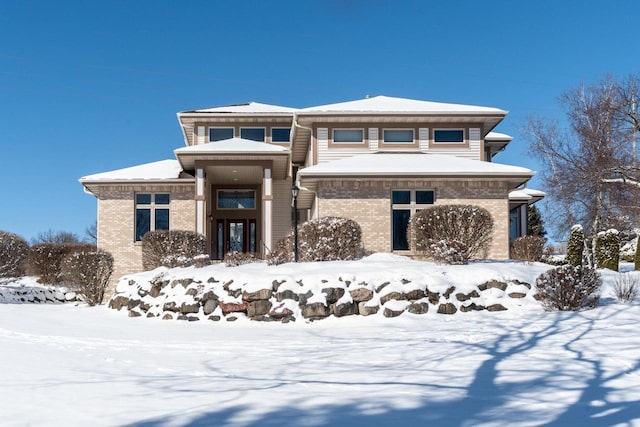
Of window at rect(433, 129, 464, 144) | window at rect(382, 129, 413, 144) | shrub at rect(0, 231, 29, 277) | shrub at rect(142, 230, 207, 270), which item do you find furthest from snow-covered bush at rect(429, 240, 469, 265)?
shrub at rect(0, 231, 29, 277)

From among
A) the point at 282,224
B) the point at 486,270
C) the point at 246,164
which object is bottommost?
the point at 486,270

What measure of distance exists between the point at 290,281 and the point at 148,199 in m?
12.8

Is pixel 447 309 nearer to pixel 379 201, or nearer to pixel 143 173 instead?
pixel 379 201

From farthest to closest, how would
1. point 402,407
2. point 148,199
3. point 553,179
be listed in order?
point 553,179 < point 148,199 < point 402,407

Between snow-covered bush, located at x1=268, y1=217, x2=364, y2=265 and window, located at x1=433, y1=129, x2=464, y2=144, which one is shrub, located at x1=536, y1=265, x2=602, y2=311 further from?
window, located at x1=433, y1=129, x2=464, y2=144

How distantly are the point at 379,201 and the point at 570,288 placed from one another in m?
8.49

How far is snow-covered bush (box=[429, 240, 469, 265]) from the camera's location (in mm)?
14648

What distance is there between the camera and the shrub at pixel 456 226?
16.2 m

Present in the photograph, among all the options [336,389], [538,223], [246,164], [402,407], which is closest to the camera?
[402,407]

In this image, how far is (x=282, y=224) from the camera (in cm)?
2630

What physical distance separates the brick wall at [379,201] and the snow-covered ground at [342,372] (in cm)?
745

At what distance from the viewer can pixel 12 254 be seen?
942 inches

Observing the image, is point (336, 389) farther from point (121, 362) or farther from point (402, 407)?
point (121, 362)

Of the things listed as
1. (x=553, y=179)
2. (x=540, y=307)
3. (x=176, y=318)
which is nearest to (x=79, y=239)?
(x=553, y=179)
